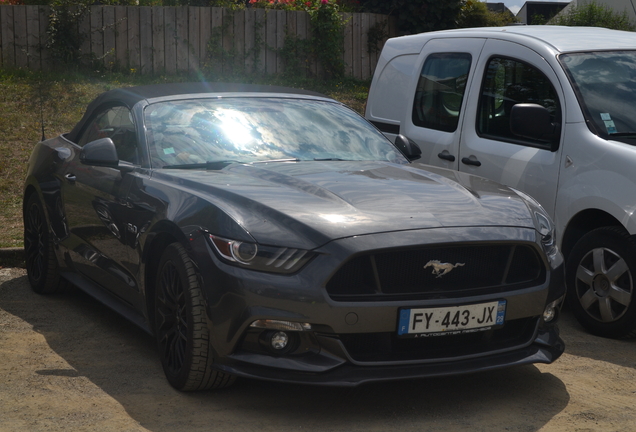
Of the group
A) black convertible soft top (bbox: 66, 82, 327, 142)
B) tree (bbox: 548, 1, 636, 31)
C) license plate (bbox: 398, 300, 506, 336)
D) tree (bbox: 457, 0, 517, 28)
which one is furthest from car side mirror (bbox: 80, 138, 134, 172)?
tree (bbox: 548, 1, 636, 31)

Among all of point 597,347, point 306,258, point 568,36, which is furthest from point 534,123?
point 306,258

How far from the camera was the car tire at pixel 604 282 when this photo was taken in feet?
16.9

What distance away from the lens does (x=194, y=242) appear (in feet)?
13.1

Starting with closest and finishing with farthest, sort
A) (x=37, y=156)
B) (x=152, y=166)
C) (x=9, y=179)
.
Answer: (x=152, y=166)
(x=37, y=156)
(x=9, y=179)

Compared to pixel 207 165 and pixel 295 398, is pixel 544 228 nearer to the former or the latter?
pixel 295 398

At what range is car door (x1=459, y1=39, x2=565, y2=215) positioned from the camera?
18.9ft

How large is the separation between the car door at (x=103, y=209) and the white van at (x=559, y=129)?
190cm

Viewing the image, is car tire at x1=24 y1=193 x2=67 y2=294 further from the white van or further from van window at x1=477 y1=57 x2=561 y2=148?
van window at x1=477 y1=57 x2=561 y2=148

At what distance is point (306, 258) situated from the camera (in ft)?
12.2

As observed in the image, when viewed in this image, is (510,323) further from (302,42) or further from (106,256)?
(302,42)

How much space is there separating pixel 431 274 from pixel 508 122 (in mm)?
2664

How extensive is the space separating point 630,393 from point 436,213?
4.55 feet

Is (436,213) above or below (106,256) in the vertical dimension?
above

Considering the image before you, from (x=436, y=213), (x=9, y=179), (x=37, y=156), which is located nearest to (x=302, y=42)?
(x=9, y=179)
